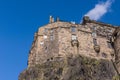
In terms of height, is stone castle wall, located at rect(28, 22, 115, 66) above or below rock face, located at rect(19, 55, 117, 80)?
above

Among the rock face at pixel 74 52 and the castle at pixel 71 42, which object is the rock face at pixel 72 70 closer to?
the rock face at pixel 74 52

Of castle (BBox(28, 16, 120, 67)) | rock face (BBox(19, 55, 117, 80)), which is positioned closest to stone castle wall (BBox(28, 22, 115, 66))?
castle (BBox(28, 16, 120, 67))

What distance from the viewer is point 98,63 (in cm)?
6022

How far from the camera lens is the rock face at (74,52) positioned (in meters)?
57.0

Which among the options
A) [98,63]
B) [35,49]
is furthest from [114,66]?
[35,49]

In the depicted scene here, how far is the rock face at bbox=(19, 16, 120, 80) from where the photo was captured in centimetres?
5698

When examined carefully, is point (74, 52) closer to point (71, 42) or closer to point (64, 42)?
point (71, 42)

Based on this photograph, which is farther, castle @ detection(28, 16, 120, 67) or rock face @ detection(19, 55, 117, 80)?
castle @ detection(28, 16, 120, 67)

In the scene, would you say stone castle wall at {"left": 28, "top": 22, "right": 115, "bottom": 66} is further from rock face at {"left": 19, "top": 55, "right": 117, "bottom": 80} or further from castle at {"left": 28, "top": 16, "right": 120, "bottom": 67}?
rock face at {"left": 19, "top": 55, "right": 117, "bottom": 80}

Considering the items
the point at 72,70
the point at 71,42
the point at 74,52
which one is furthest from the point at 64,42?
the point at 72,70

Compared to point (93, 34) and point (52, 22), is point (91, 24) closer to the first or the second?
point (93, 34)

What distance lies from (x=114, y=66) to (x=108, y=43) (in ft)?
24.1

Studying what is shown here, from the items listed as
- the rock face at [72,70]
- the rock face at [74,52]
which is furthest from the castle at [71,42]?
the rock face at [72,70]

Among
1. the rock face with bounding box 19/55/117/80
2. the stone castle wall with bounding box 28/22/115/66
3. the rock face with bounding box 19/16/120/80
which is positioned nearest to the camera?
the rock face with bounding box 19/55/117/80
